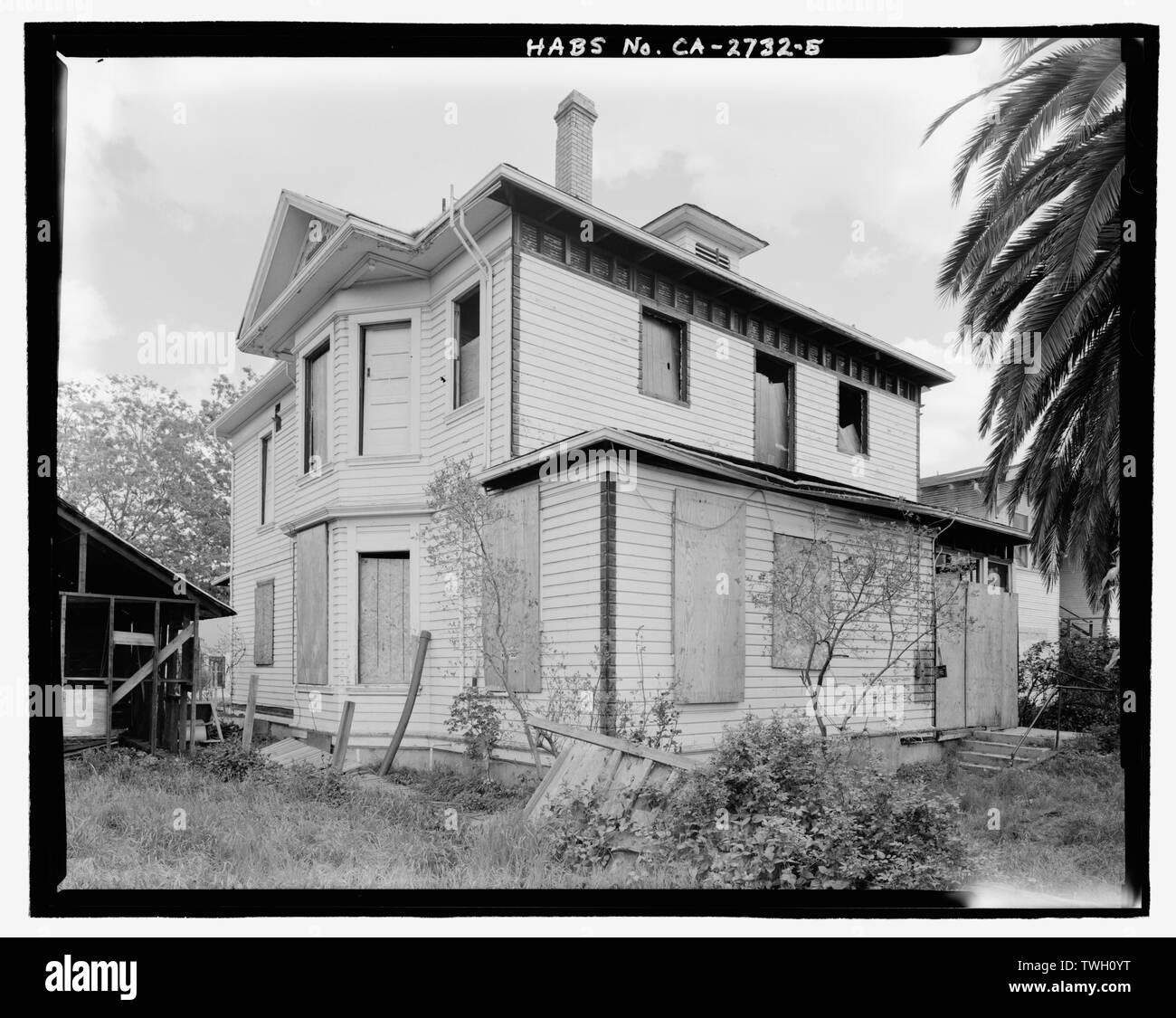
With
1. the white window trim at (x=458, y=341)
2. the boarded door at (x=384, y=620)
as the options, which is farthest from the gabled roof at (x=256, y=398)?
the boarded door at (x=384, y=620)

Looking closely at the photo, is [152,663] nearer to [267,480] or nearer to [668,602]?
[267,480]

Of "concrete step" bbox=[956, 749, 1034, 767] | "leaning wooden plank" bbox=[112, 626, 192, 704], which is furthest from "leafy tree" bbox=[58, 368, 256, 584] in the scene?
"concrete step" bbox=[956, 749, 1034, 767]

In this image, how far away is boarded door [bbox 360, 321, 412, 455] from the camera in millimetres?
10742

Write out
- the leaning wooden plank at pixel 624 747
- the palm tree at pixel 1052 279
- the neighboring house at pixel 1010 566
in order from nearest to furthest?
the palm tree at pixel 1052 279
the leaning wooden plank at pixel 624 747
the neighboring house at pixel 1010 566

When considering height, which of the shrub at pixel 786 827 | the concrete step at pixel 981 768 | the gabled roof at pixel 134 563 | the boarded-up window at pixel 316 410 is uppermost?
the boarded-up window at pixel 316 410

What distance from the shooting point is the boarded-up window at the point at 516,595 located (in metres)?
8.85

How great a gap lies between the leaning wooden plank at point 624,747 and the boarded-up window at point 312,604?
4792 mm

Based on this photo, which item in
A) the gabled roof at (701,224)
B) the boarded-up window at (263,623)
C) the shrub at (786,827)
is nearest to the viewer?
the shrub at (786,827)

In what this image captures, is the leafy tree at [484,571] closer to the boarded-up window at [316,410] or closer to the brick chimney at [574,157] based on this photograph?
the boarded-up window at [316,410]

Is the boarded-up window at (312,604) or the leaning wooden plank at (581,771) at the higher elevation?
the boarded-up window at (312,604)

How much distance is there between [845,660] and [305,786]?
19.3 ft

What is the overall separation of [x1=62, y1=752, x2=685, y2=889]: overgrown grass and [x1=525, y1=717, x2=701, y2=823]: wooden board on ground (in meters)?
0.43

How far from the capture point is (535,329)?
968cm
